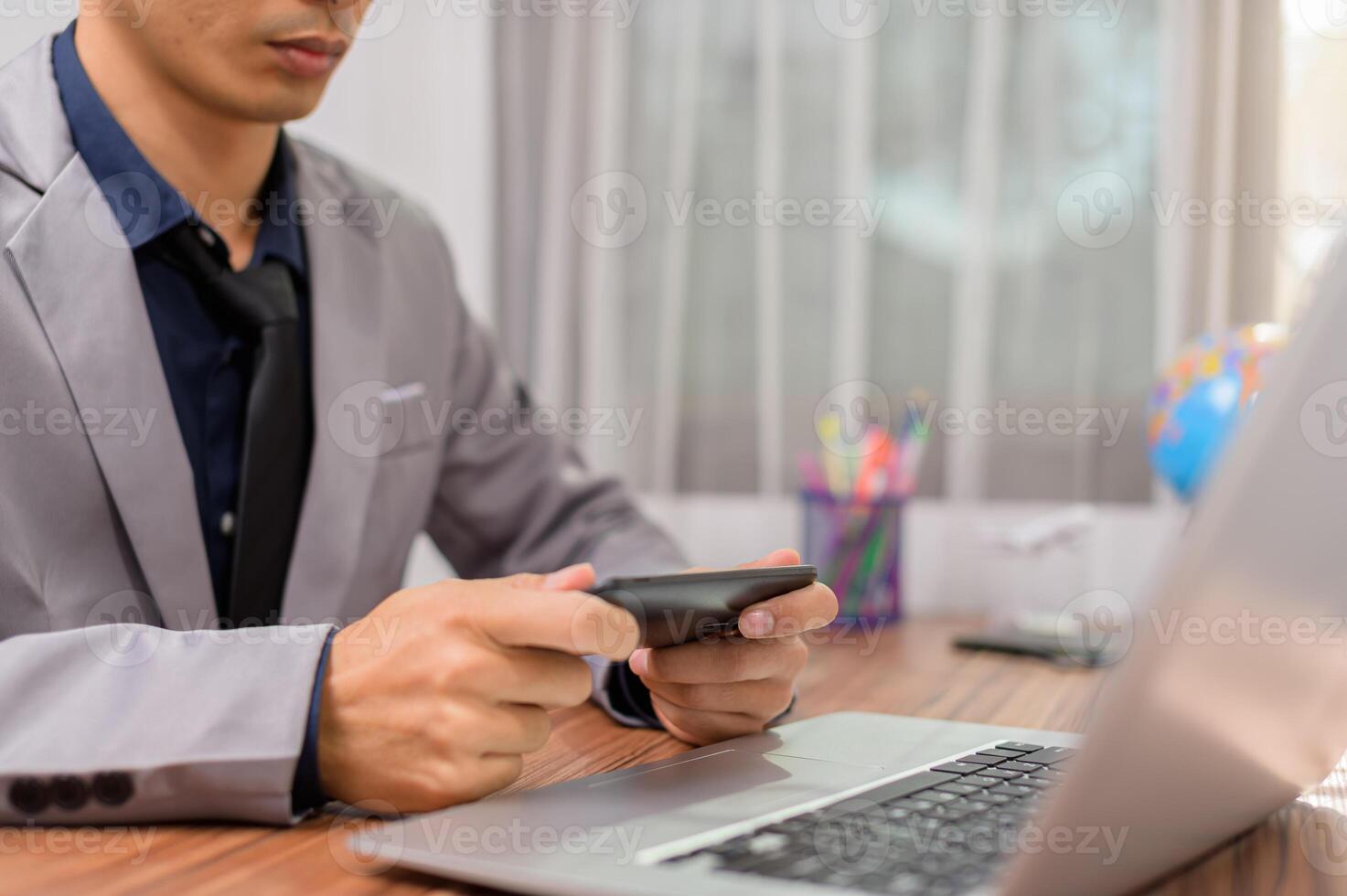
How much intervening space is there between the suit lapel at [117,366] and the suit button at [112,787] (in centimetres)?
31

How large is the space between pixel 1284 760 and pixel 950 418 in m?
1.15

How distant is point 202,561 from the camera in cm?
84

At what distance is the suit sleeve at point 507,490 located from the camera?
3.74ft

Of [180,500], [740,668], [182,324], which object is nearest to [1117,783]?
[740,668]

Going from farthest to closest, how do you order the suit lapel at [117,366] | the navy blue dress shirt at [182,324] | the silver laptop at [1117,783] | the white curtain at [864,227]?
the white curtain at [864,227], the navy blue dress shirt at [182,324], the suit lapel at [117,366], the silver laptop at [1117,783]

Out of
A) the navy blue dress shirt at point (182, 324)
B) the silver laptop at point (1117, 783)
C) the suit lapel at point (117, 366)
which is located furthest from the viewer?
the navy blue dress shirt at point (182, 324)

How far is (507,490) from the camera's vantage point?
3.88 ft

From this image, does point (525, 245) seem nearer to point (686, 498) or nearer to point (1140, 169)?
point (686, 498)

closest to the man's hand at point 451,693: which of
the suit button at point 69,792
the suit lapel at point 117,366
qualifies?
the suit button at point 69,792

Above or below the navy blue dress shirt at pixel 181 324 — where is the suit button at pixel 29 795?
below

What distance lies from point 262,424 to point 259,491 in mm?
55

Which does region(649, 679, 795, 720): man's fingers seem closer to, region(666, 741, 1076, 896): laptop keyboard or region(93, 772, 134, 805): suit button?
region(666, 741, 1076, 896): laptop keyboard

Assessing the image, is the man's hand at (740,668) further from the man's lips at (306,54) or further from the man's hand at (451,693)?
the man's lips at (306,54)

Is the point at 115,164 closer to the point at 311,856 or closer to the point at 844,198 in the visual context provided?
the point at 311,856
